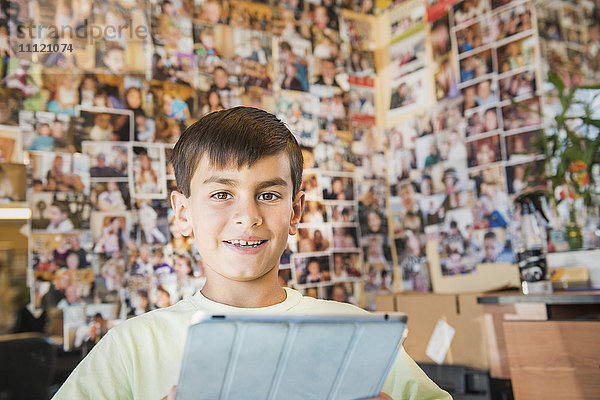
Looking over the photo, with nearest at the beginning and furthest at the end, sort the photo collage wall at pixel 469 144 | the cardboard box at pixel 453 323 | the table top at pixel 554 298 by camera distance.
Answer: the table top at pixel 554 298
the cardboard box at pixel 453 323
the photo collage wall at pixel 469 144

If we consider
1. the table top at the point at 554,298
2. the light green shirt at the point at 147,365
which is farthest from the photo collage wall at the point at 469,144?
the light green shirt at the point at 147,365

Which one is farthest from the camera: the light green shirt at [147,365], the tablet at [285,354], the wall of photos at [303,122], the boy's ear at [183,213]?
the wall of photos at [303,122]

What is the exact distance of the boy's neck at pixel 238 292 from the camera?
38.3 inches

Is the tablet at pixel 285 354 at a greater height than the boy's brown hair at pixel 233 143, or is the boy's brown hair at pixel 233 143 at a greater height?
the boy's brown hair at pixel 233 143

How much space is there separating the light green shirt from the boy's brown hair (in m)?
0.24

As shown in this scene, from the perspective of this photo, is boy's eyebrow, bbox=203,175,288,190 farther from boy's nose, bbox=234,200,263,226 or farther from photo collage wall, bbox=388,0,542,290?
photo collage wall, bbox=388,0,542,290

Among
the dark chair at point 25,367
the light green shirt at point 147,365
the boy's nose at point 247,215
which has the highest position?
the boy's nose at point 247,215

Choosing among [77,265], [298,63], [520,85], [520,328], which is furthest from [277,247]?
[298,63]

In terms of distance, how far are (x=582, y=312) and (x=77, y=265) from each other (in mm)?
1569

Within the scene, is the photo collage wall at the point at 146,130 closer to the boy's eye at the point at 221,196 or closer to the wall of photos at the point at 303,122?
the wall of photos at the point at 303,122

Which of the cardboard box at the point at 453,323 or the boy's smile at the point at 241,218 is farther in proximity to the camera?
the cardboard box at the point at 453,323

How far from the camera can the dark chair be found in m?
1.65

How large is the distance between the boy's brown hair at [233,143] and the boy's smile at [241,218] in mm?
17

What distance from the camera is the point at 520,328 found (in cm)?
143
